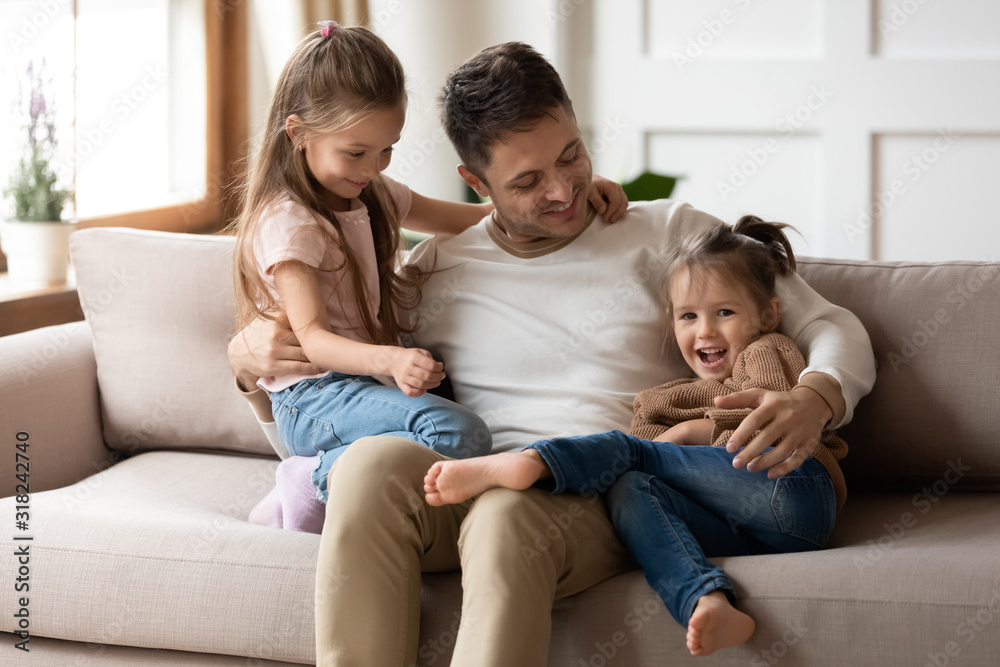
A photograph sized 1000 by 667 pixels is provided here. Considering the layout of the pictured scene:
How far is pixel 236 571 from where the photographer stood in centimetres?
131

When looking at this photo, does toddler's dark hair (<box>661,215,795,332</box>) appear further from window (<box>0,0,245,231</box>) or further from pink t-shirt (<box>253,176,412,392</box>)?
window (<box>0,0,245,231</box>)

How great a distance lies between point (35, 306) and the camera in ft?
6.92

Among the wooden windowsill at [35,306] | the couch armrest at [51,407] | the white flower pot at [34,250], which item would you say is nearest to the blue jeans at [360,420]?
the couch armrest at [51,407]

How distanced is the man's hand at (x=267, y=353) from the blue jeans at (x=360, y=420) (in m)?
0.03

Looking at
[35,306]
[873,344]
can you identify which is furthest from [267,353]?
[873,344]

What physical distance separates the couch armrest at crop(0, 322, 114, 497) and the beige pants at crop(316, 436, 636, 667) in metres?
0.71

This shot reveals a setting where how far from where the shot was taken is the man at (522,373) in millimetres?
1160

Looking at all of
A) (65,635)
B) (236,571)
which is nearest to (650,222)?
(236,571)

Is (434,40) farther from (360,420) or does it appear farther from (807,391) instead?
(807,391)

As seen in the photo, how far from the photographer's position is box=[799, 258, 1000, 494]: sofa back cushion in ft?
5.01

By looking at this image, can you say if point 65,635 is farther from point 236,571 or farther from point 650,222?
point 650,222

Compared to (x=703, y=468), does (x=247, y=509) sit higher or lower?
lower

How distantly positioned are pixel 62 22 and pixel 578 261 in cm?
167

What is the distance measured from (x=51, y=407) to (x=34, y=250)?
2.17 ft
